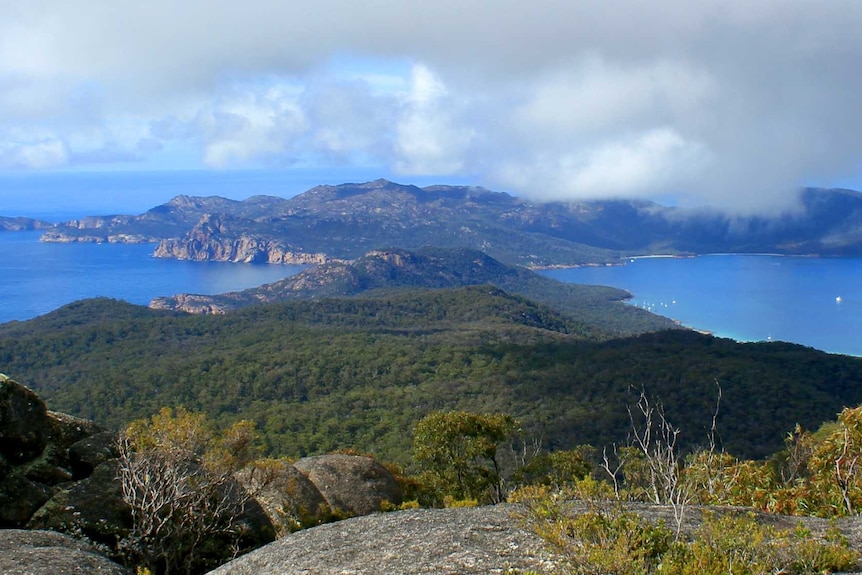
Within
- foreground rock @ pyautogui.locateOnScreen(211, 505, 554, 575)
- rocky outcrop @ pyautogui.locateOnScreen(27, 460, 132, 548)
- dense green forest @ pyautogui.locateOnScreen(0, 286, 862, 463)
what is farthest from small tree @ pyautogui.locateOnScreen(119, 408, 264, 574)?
dense green forest @ pyautogui.locateOnScreen(0, 286, 862, 463)

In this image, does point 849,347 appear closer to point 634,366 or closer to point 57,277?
point 634,366

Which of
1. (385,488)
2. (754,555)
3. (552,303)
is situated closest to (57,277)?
(552,303)

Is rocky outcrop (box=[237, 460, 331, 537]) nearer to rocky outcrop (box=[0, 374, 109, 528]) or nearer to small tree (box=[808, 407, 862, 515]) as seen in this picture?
rocky outcrop (box=[0, 374, 109, 528])

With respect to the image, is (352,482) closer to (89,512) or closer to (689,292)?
(89,512)

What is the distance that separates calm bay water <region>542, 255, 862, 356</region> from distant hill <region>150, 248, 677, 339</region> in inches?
460

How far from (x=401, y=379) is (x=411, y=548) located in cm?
5552

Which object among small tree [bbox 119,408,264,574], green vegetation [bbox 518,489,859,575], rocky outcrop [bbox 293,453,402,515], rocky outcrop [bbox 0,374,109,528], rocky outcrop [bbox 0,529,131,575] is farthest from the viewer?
rocky outcrop [bbox 293,453,402,515]

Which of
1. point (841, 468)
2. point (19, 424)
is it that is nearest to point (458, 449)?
point (841, 468)

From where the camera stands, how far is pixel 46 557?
9484mm

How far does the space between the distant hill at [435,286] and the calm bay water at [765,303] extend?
11.7 m

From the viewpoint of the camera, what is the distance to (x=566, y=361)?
67000mm

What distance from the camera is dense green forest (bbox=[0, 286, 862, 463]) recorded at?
47.9 meters

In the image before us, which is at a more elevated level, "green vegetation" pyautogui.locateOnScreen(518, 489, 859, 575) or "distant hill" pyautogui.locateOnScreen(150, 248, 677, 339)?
"green vegetation" pyautogui.locateOnScreen(518, 489, 859, 575)

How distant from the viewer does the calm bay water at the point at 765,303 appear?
12350cm
